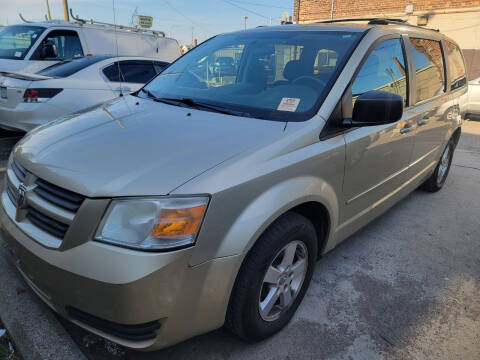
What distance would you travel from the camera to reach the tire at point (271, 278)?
180 centimetres

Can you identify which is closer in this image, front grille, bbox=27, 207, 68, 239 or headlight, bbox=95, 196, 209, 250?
headlight, bbox=95, 196, 209, 250

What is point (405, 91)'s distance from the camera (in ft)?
9.87

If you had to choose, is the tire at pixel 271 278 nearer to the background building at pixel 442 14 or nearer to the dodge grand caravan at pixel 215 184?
the dodge grand caravan at pixel 215 184

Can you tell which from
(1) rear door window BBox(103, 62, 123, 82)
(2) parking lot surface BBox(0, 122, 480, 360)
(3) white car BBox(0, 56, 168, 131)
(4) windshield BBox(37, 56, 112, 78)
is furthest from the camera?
(1) rear door window BBox(103, 62, 123, 82)

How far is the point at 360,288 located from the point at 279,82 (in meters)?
1.53

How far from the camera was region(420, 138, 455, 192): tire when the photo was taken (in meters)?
4.36

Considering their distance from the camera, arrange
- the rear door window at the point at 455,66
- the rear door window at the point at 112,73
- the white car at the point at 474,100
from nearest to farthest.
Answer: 1. the rear door window at the point at 455,66
2. the rear door window at the point at 112,73
3. the white car at the point at 474,100

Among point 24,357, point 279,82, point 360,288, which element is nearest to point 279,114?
point 279,82

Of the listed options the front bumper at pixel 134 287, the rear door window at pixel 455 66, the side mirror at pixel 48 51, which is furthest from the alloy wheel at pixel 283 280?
the side mirror at pixel 48 51

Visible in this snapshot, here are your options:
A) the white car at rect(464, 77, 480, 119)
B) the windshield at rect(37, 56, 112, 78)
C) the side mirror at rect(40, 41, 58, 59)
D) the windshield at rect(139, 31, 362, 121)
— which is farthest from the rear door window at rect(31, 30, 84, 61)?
the white car at rect(464, 77, 480, 119)

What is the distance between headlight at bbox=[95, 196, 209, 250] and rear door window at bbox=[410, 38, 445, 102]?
2.51 metres

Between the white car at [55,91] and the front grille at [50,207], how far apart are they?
9.97 feet

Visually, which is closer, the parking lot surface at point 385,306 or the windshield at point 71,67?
the parking lot surface at point 385,306

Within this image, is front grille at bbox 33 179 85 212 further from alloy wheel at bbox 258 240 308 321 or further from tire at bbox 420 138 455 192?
tire at bbox 420 138 455 192
